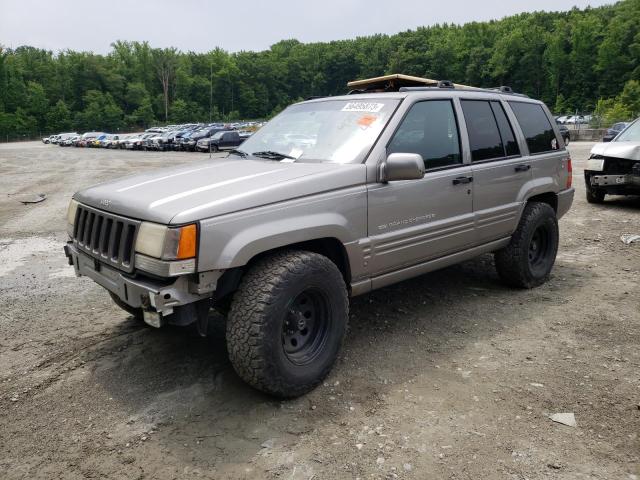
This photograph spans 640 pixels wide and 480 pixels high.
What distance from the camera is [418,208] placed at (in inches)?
152

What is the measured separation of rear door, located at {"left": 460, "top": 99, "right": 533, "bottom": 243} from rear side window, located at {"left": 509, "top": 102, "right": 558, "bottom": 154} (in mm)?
247

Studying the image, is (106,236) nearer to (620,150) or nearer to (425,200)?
(425,200)

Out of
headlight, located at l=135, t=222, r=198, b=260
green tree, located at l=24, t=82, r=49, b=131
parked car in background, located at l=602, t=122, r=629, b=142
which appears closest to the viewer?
headlight, located at l=135, t=222, r=198, b=260

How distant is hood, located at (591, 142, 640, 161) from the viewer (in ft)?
29.3

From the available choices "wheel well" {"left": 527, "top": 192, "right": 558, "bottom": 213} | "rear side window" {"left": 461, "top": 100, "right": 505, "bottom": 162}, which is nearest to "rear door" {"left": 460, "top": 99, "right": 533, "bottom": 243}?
"rear side window" {"left": 461, "top": 100, "right": 505, "bottom": 162}

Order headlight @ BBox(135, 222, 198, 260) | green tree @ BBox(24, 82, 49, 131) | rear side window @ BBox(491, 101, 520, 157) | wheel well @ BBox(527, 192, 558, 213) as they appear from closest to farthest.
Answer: headlight @ BBox(135, 222, 198, 260) < rear side window @ BBox(491, 101, 520, 157) < wheel well @ BBox(527, 192, 558, 213) < green tree @ BBox(24, 82, 49, 131)

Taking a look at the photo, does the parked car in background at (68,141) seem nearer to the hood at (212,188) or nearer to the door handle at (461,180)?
the hood at (212,188)

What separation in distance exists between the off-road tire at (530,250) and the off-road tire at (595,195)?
5.29 m

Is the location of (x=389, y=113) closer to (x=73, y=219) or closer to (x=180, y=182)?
(x=180, y=182)

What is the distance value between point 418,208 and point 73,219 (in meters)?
2.50

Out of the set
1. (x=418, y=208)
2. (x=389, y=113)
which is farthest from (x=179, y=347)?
(x=389, y=113)

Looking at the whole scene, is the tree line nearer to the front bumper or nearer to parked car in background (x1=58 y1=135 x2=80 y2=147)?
parked car in background (x1=58 y1=135 x2=80 y2=147)

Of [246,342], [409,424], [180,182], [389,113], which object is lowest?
[409,424]

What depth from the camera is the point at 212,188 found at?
10.3ft
